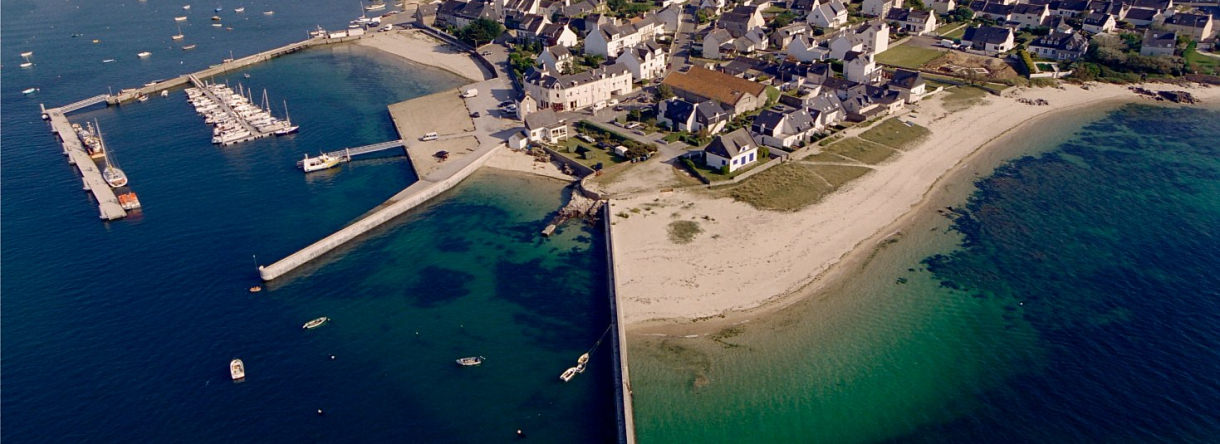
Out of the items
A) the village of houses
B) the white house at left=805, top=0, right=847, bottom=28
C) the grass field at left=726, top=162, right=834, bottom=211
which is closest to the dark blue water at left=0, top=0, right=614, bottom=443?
the grass field at left=726, top=162, right=834, bottom=211

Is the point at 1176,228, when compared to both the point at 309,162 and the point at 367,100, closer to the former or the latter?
the point at 309,162

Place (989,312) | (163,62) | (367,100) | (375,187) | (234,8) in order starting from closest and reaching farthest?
(989,312) → (375,187) → (367,100) → (163,62) → (234,8)

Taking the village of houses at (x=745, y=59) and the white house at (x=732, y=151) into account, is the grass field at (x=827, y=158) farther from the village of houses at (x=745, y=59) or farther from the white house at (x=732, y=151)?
the white house at (x=732, y=151)

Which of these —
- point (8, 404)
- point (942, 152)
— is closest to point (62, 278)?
point (8, 404)

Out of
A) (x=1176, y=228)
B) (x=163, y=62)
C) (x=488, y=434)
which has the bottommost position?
(x=488, y=434)

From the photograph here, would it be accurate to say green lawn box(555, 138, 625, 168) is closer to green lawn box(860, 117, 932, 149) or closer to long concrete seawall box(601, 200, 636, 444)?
long concrete seawall box(601, 200, 636, 444)

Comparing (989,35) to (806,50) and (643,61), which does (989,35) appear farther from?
(643,61)
